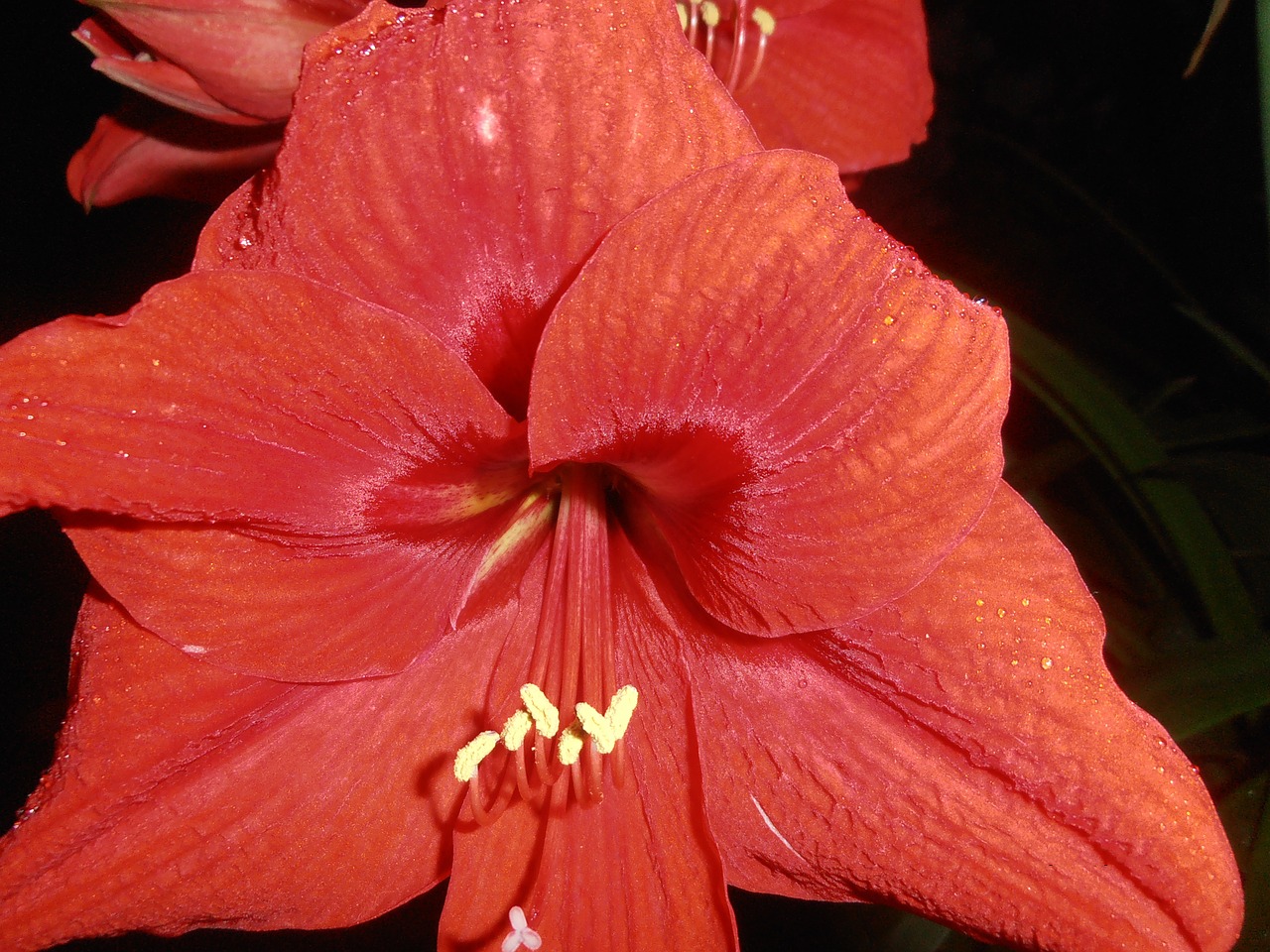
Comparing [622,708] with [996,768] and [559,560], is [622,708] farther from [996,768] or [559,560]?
[996,768]

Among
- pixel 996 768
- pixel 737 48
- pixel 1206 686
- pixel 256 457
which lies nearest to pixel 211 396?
pixel 256 457

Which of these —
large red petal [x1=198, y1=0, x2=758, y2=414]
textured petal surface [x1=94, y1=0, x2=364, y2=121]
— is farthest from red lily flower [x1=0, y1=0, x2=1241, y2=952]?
textured petal surface [x1=94, y1=0, x2=364, y2=121]

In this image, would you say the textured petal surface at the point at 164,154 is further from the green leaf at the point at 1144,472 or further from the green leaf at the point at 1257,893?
the green leaf at the point at 1257,893

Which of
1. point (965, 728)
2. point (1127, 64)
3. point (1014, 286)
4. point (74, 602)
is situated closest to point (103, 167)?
point (74, 602)

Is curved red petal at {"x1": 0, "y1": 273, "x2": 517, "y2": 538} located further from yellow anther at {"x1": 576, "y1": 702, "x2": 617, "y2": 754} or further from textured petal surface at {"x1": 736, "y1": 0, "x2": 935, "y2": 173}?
textured petal surface at {"x1": 736, "y1": 0, "x2": 935, "y2": 173}

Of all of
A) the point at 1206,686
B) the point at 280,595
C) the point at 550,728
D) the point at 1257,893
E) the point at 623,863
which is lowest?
the point at 1257,893

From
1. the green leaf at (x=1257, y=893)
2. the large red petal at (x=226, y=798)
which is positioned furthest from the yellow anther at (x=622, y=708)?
the green leaf at (x=1257, y=893)
